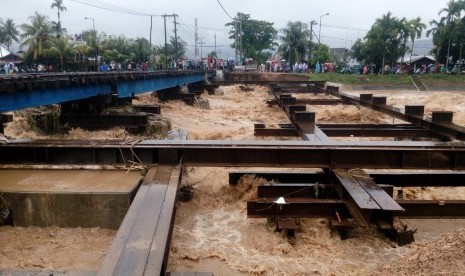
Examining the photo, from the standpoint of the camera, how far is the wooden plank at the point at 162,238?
363cm

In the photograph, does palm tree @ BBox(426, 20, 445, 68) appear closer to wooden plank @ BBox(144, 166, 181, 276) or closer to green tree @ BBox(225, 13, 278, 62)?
green tree @ BBox(225, 13, 278, 62)

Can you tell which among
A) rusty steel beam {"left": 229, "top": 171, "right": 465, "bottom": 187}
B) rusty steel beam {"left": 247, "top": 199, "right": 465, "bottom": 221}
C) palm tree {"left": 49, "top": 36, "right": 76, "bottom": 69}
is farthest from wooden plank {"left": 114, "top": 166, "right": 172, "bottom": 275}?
palm tree {"left": 49, "top": 36, "right": 76, "bottom": 69}

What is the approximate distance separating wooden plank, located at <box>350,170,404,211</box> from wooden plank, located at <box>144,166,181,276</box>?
262cm

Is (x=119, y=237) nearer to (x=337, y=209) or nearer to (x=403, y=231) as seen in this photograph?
(x=337, y=209)

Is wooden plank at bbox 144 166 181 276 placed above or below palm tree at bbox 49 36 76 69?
below

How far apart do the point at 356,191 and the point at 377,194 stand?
300 millimetres

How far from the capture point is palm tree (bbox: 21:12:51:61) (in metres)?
41.7

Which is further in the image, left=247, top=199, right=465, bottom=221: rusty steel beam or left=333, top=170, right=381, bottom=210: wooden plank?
left=247, top=199, right=465, bottom=221: rusty steel beam

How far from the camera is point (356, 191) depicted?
5.66 meters

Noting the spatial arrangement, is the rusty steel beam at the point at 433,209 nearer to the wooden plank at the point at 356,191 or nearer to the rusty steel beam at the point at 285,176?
the wooden plank at the point at 356,191

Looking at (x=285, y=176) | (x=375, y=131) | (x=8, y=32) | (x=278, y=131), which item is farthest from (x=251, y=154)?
(x=8, y=32)

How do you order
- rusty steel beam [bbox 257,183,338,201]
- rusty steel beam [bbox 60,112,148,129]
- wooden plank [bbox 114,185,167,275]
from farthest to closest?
1. rusty steel beam [bbox 60,112,148,129]
2. rusty steel beam [bbox 257,183,338,201]
3. wooden plank [bbox 114,185,167,275]

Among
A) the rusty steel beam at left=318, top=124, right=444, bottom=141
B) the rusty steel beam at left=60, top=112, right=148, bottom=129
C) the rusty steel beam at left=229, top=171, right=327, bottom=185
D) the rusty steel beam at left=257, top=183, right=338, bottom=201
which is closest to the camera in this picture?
the rusty steel beam at left=257, top=183, right=338, bottom=201

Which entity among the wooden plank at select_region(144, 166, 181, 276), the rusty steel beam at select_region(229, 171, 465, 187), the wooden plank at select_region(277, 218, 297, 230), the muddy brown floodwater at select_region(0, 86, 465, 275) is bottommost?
the muddy brown floodwater at select_region(0, 86, 465, 275)
